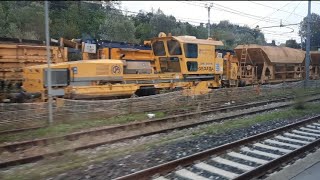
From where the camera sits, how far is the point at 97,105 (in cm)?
1387

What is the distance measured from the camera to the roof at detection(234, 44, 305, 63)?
28.3 m

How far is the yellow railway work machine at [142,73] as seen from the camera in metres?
14.7

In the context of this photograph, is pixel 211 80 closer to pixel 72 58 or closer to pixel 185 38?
pixel 185 38

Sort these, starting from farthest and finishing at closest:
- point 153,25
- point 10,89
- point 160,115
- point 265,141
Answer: point 153,25 → point 10,89 → point 160,115 → point 265,141

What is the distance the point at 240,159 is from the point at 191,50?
1177 cm

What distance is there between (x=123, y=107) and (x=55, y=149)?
5752mm

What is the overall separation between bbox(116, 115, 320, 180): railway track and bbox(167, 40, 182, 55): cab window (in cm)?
901

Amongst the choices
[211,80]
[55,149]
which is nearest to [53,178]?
[55,149]

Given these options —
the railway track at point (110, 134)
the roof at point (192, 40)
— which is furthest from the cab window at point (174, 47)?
the railway track at point (110, 134)

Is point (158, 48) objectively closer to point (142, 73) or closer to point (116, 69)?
point (142, 73)

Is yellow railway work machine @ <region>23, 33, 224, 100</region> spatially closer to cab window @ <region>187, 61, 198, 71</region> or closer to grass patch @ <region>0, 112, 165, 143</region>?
cab window @ <region>187, 61, 198, 71</region>

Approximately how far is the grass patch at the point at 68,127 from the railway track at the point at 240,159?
4.63 metres

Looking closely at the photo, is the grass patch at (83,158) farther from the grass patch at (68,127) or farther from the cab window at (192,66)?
the cab window at (192,66)

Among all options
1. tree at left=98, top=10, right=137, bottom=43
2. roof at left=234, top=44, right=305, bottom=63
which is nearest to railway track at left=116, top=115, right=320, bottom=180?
roof at left=234, top=44, right=305, bottom=63
